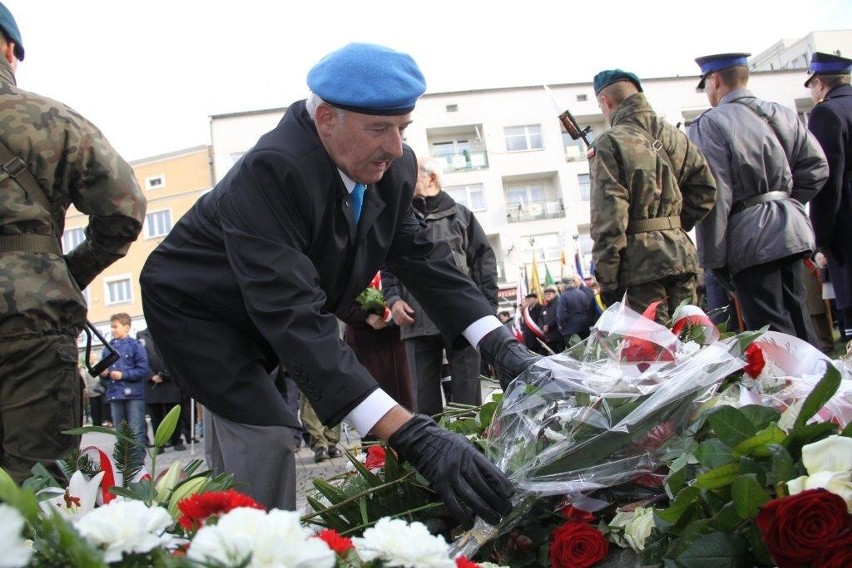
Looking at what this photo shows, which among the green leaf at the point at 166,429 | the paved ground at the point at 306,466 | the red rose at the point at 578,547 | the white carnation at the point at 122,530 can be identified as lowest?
the paved ground at the point at 306,466

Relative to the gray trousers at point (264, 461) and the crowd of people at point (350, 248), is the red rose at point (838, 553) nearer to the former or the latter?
the crowd of people at point (350, 248)

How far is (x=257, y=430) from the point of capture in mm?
2348

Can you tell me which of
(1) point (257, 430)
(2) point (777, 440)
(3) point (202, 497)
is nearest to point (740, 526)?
(2) point (777, 440)

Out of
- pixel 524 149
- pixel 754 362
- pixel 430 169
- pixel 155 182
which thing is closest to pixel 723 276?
pixel 430 169

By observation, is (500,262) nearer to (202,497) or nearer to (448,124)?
(448,124)

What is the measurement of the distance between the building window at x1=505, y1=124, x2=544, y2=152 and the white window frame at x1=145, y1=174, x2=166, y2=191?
1779 centimetres

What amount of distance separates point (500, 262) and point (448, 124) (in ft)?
22.6

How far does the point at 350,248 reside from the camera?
8.13ft

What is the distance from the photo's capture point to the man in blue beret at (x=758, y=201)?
4320mm

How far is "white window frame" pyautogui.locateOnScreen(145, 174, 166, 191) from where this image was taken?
4047 cm

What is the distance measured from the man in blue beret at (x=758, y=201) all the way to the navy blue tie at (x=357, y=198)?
2645mm

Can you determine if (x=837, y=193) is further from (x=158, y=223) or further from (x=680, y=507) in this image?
(x=158, y=223)

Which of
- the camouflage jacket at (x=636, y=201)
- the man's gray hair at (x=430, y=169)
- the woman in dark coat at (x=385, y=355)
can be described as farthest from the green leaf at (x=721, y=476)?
the woman in dark coat at (x=385, y=355)

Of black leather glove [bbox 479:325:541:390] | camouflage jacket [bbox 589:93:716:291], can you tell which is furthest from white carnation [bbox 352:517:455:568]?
camouflage jacket [bbox 589:93:716:291]
